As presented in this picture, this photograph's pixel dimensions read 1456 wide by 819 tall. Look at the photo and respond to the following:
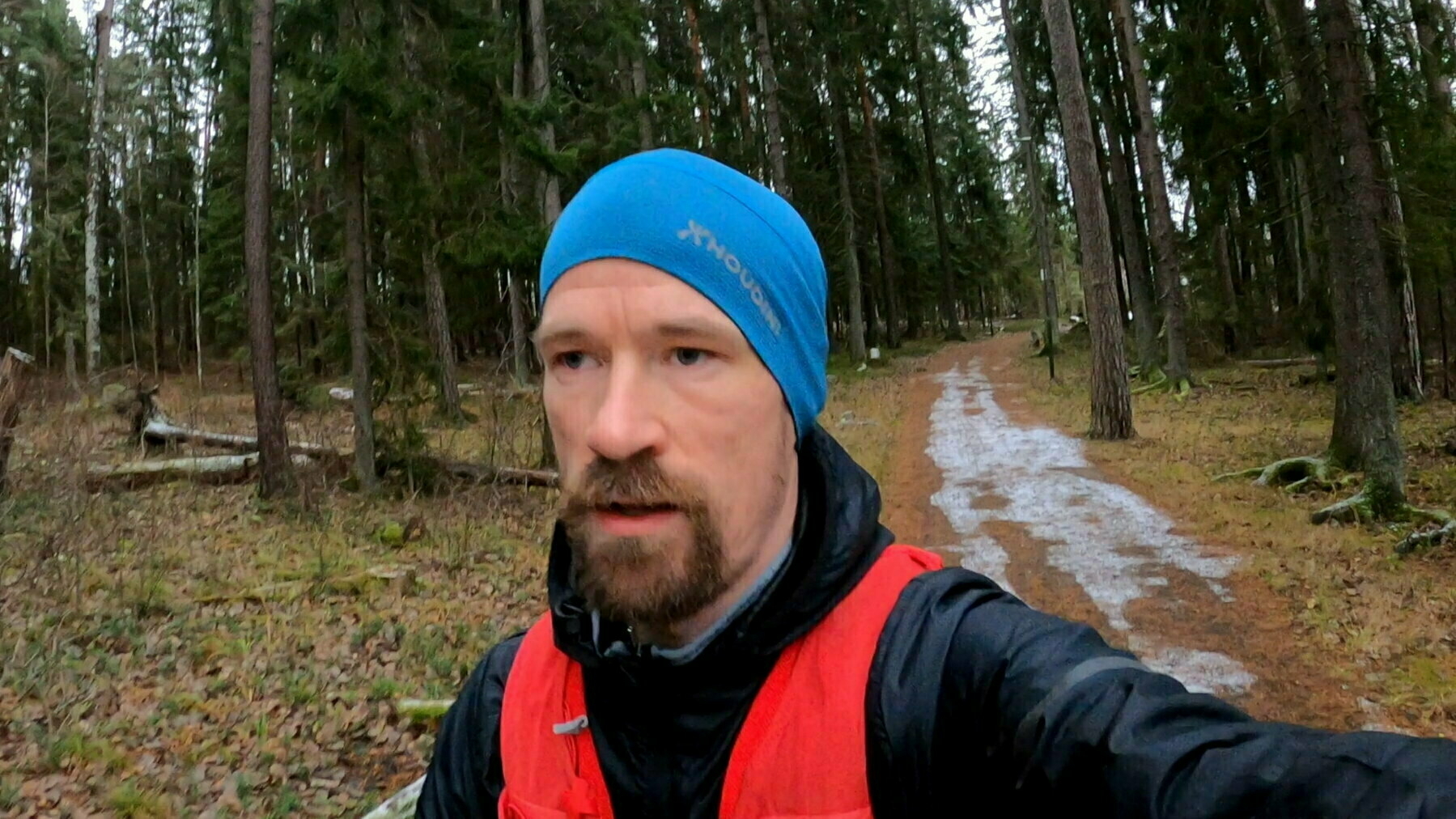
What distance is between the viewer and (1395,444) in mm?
9055

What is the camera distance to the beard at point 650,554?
4.72ft

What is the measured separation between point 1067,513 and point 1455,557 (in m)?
3.51

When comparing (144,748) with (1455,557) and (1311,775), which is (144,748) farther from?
(1455,557)

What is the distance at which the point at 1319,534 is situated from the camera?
27.1 feet

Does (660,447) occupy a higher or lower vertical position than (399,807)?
higher

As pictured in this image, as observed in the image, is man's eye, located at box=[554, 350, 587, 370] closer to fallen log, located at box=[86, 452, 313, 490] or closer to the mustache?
the mustache

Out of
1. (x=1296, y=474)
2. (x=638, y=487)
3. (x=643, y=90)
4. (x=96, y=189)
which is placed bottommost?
(x=1296, y=474)

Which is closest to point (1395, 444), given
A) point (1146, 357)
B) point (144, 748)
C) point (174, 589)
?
point (144, 748)

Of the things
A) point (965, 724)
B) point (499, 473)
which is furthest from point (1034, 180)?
point (965, 724)

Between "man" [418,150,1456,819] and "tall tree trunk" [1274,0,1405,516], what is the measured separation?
374 inches

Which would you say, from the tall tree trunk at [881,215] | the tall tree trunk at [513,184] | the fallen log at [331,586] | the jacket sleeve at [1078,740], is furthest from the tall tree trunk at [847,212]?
the jacket sleeve at [1078,740]

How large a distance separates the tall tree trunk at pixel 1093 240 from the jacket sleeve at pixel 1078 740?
1474 cm

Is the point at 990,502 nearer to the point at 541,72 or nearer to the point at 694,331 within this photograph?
the point at 541,72

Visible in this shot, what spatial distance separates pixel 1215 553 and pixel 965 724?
8083 mm
